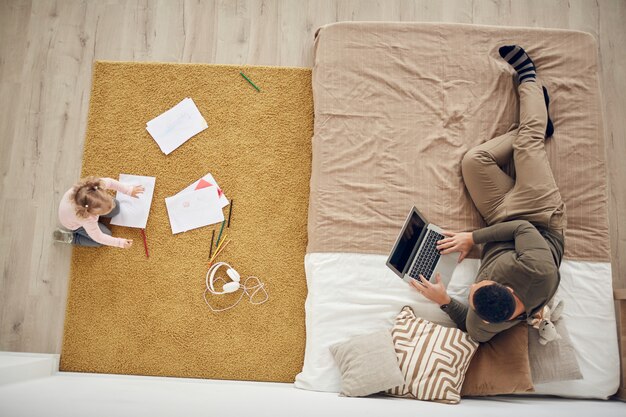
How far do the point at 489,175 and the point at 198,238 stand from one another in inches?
58.1

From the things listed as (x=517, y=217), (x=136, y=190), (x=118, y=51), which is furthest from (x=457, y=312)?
(x=118, y=51)

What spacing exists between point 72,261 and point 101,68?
3.52ft

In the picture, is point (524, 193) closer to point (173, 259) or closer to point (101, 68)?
point (173, 259)

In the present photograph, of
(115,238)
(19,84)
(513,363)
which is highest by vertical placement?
(19,84)

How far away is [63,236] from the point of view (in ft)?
7.45

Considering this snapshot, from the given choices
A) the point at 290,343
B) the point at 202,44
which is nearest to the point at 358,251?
the point at 290,343

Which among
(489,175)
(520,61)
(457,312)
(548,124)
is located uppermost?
(520,61)

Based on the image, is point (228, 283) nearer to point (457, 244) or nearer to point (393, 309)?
point (393, 309)

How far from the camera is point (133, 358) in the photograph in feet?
7.32

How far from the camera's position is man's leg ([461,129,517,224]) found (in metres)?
1.99

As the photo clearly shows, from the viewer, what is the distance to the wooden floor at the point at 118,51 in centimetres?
239

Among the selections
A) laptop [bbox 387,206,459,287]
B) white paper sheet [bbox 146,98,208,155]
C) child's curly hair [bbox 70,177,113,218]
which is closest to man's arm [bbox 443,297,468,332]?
laptop [bbox 387,206,459,287]

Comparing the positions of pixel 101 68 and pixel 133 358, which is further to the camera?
pixel 101 68

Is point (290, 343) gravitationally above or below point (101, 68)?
below
